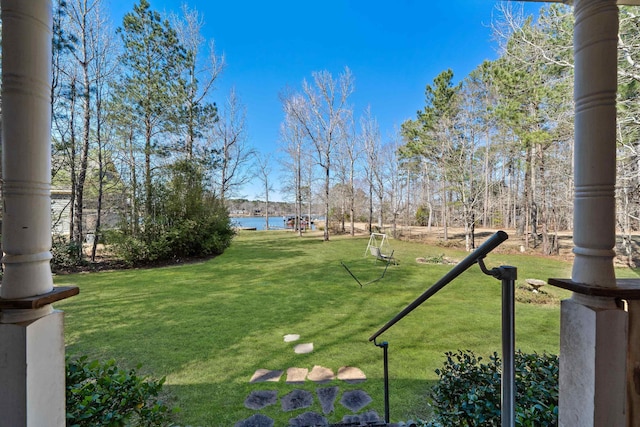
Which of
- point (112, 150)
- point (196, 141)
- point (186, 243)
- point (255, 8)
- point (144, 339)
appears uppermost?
point (255, 8)

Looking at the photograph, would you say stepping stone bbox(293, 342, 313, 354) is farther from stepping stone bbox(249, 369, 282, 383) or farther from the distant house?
the distant house

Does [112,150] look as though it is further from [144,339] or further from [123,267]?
[144,339]

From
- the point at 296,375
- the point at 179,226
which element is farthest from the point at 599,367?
the point at 179,226

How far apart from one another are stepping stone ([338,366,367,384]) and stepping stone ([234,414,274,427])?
0.76 metres

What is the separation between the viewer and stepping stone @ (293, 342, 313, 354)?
287 centimetres

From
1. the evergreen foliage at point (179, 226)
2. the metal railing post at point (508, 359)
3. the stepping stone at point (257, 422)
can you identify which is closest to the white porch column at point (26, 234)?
the stepping stone at point (257, 422)

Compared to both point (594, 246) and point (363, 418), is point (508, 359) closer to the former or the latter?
point (594, 246)

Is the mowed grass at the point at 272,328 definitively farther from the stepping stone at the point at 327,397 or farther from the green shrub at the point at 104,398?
the green shrub at the point at 104,398

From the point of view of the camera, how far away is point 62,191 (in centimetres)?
759

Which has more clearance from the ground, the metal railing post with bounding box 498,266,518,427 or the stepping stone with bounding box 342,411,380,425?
the metal railing post with bounding box 498,266,518,427

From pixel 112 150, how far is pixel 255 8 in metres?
6.38

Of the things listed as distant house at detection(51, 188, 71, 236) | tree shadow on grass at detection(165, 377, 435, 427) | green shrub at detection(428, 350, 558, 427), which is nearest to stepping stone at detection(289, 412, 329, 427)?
tree shadow on grass at detection(165, 377, 435, 427)

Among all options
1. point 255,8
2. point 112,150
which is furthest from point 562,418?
point 112,150

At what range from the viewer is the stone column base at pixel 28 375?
85cm
